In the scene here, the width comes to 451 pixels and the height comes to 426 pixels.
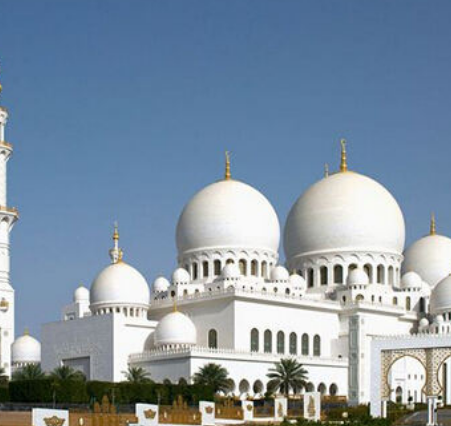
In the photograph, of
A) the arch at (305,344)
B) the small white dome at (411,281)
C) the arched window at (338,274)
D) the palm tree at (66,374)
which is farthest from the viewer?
the small white dome at (411,281)

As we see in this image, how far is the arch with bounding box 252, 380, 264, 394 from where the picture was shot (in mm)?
55844

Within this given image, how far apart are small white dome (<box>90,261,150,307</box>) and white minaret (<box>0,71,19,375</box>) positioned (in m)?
5.83

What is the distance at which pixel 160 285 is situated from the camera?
65.6 metres

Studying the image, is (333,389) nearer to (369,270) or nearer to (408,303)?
(408,303)

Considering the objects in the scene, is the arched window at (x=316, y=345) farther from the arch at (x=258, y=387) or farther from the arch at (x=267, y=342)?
the arch at (x=258, y=387)

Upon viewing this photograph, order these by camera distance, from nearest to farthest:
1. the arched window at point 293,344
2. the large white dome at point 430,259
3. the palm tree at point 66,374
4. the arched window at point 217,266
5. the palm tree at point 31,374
A: the palm tree at point 66,374, the palm tree at point 31,374, the arched window at point 293,344, the arched window at point 217,266, the large white dome at point 430,259

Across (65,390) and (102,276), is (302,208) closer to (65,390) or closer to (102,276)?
(102,276)

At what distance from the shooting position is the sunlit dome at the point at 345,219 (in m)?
65.6

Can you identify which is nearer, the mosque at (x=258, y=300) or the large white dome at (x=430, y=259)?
the mosque at (x=258, y=300)

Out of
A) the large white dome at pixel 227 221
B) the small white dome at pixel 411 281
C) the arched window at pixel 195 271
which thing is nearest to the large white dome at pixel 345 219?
the small white dome at pixel 411 281

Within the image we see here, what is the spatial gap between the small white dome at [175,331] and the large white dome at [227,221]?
8.03 meters

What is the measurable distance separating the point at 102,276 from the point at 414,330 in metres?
19.3

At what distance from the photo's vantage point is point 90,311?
64.4 m

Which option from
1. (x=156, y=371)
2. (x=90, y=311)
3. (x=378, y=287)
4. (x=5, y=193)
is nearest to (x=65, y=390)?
(x=156, y=371)
